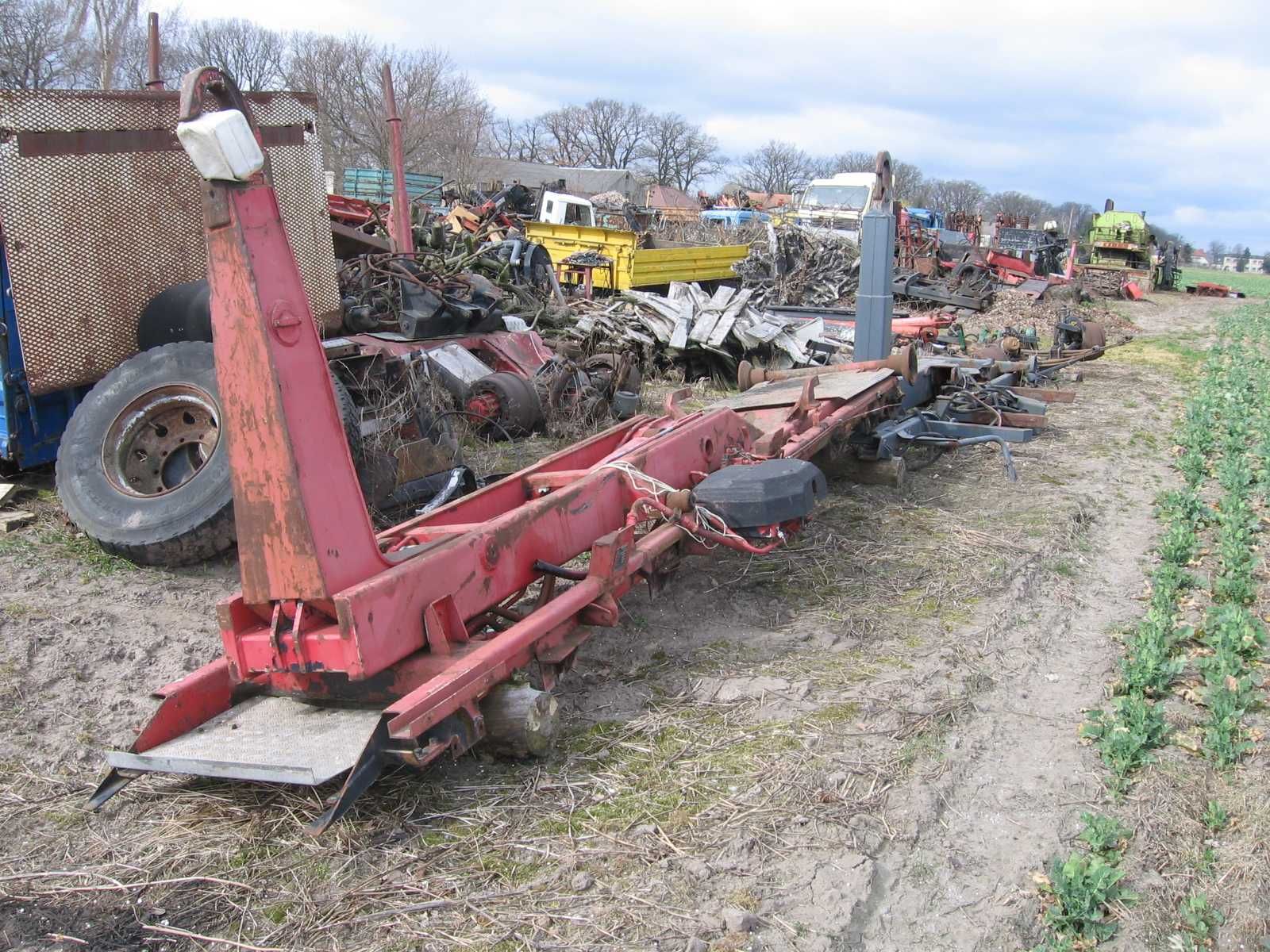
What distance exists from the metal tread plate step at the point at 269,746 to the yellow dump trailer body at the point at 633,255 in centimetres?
1151

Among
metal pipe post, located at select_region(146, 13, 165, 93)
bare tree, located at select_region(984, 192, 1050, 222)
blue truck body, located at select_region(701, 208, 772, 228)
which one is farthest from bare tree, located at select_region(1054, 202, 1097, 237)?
metal pipe post, located at select_region(146, 13, 165, 93)

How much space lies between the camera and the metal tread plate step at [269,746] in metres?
2.86

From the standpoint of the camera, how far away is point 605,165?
79938mm

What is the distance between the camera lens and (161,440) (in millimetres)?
5633

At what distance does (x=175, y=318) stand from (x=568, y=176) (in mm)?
50868

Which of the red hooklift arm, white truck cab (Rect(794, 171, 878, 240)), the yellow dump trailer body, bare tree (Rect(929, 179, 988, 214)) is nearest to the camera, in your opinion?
the red hooklift arm

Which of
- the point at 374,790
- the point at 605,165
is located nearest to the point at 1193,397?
the point at 374,790

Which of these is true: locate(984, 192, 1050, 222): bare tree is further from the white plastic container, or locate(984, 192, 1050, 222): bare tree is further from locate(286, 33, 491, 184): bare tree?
the white plastic container

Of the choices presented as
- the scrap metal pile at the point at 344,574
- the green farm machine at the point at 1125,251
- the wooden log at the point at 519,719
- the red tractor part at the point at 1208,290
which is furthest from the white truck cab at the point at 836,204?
the wooden log at the point at 519,719

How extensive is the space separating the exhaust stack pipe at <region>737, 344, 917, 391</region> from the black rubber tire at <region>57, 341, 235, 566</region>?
11.7ft

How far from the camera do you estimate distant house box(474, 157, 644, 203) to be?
51594 millimetres

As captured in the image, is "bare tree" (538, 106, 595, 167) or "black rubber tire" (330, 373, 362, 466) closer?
"black rubber tire" (330, 373, 362, 466)

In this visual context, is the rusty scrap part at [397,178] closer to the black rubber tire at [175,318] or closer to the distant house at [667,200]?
the black rubber tire at [175,318]

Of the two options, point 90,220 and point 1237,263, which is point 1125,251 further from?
point 1237,263
